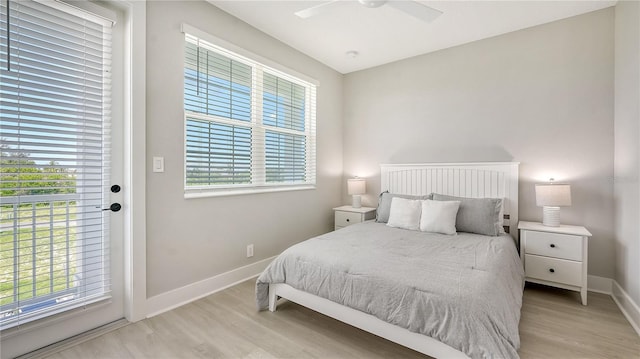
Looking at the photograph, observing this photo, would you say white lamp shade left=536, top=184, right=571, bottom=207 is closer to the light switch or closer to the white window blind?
the light switch

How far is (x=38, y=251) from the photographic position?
1.73 m

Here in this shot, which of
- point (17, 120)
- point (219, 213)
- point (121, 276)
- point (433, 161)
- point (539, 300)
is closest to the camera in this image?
point (17, 120)

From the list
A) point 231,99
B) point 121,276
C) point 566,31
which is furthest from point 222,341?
point 566,31

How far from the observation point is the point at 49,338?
5.86ft

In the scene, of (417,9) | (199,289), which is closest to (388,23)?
(417,9)

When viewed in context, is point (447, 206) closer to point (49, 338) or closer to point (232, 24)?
point (232, 24)

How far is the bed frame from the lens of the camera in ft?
5.25

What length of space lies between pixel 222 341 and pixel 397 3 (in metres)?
2.58

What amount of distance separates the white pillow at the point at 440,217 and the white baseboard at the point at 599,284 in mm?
1357

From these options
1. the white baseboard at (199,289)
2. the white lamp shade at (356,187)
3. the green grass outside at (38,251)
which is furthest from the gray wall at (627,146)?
the green grass outside at (38,251)

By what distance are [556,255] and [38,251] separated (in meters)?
3.95

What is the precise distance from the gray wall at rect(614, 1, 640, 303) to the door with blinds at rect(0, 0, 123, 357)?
3.88 meters

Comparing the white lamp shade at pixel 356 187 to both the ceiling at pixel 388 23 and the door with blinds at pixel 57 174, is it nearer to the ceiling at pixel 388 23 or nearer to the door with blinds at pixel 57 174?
the ceiling at pixel 388 23

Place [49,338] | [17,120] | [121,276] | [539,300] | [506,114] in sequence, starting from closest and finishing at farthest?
[17,120], [49,338], [121,276], [539,300], [506,114]
